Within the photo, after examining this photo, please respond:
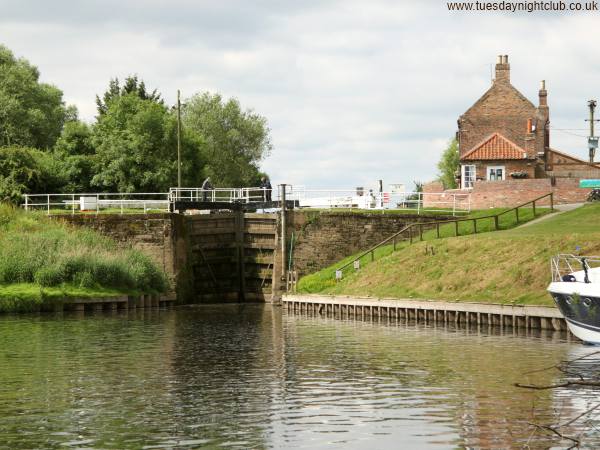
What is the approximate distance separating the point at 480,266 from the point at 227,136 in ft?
227

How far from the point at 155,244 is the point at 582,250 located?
29667mm

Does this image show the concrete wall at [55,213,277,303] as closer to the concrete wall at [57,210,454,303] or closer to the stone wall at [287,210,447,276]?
the concrete wall at [57,210,454,303]

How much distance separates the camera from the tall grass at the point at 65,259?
66125 millimetres

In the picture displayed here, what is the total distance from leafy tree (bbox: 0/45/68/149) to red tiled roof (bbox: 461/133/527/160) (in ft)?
157

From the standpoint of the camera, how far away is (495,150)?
84000 millimetres

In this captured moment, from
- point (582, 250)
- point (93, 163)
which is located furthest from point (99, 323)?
point (93, 163)

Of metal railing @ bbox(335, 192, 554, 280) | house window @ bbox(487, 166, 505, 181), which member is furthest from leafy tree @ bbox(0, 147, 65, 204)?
house window @ bbox(487, 166, 505, 181)

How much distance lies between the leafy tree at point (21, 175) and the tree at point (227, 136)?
113 ft

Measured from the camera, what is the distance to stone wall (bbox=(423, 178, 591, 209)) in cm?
7462

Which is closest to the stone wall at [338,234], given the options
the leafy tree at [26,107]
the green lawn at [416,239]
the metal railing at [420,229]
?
the metal railing at [420,229]

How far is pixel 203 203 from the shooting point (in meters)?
75.2

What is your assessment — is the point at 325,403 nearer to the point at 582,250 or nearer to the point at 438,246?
the point at 582,250

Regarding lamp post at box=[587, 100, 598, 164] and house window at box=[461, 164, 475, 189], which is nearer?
house window at box=[461, 164, 475, 189]

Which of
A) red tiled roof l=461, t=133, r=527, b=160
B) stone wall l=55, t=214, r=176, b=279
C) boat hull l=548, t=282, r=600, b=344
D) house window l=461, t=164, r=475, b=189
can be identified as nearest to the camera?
boat hull l=548, t=282, r=600, b=344
